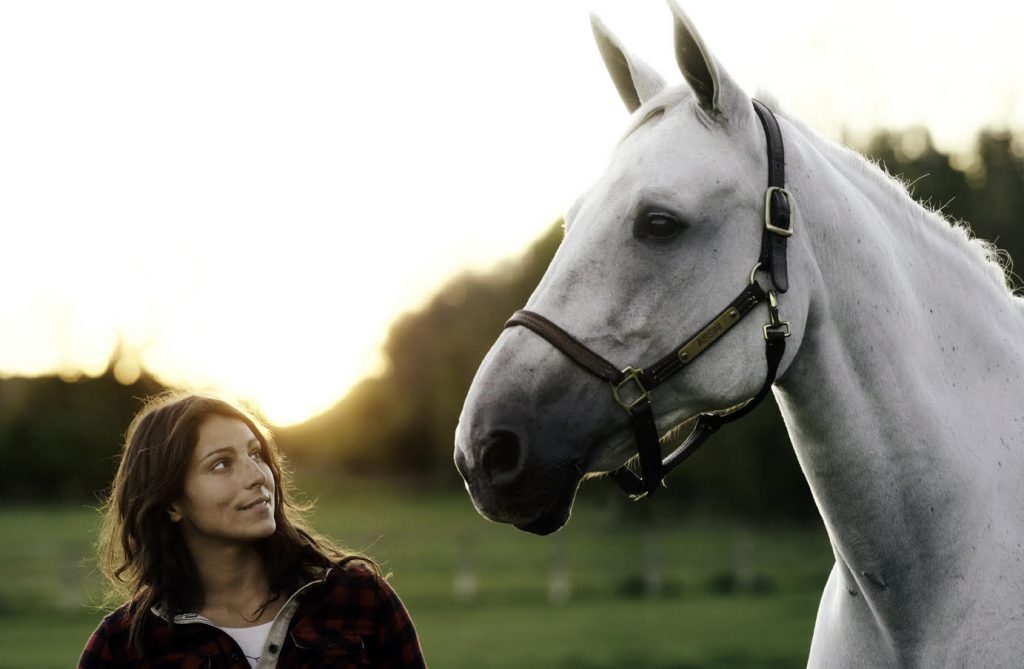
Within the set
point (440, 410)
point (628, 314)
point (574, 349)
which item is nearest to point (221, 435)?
point (574, 349)

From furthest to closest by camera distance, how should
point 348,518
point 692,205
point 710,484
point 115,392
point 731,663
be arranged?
point 115,392
point 348,518
point 710,484
point 731,663
point 692,205

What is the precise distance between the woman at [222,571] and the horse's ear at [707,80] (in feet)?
5.17

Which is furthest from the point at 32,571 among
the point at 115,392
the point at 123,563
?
the point at 115,392

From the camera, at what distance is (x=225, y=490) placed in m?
2.86

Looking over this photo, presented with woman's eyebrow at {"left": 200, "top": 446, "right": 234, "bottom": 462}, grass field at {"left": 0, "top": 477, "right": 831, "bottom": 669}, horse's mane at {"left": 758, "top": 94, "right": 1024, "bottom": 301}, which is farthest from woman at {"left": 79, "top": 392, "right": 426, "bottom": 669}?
grass field at {"left": 0, "top": 477, "right": 831, "bottom": 669}

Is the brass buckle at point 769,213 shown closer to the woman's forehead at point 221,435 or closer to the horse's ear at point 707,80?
the horse's ear at point 707,80

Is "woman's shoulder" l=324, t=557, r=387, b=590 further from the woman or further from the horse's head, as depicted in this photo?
the horse's head

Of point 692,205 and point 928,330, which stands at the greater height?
point 692,205

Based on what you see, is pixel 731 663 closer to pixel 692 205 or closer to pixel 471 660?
pixel 471 660

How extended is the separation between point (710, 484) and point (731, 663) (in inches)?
713

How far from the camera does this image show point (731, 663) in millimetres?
11961

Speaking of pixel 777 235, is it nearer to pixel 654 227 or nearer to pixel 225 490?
pixel 654 227

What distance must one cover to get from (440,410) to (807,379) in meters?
45.5

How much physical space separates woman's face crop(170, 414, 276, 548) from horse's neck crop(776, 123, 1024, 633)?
145 cm
